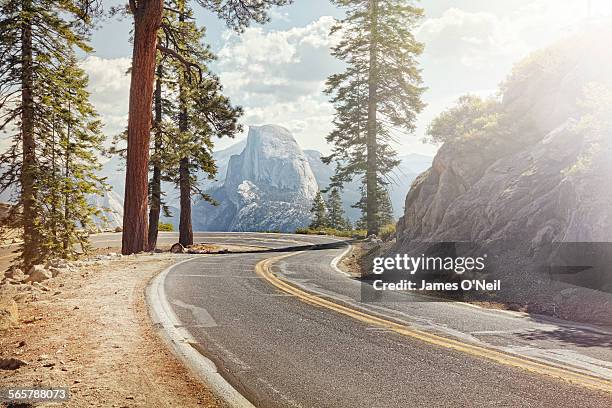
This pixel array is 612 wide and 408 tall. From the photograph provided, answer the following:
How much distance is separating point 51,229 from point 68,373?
53.7 feet

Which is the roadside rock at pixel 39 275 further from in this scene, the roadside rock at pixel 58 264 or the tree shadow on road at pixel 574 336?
the tree shadow on road at pixel 574 336

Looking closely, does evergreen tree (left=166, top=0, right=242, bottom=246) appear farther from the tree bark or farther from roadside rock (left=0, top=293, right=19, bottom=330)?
roadside rock (left=0, top=293, right=19, bottom=330)

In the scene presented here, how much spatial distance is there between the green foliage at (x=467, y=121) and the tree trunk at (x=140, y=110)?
428 inches

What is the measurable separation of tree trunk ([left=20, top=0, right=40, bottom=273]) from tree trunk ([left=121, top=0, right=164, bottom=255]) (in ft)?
14.5

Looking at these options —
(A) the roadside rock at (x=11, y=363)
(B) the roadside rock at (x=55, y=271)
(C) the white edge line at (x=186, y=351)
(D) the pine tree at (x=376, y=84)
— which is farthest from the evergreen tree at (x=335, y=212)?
(A) the roadside rock at (x=11, y=363)

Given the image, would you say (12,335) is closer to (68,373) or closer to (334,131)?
(68,373)

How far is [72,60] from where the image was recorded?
19.4 meters

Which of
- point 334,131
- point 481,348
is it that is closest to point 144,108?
point 481,348

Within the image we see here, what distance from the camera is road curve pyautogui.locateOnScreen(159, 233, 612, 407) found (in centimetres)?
379

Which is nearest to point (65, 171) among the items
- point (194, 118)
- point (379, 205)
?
point (194, 118)

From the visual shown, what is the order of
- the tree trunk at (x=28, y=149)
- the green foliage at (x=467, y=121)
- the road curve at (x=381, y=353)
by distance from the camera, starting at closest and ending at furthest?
the road curve at (x=381, y=353)
the green foliage at (x=467, y=121)
the tree trunk at (x=28, y=149)

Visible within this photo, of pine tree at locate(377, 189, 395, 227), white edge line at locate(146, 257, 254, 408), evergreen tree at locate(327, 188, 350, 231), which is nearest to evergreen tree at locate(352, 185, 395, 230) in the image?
pine tree at locate(377, 189, 395, 227)

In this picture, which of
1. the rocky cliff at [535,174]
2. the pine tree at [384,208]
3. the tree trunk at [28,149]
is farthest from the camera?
the pine tree at [384,208]

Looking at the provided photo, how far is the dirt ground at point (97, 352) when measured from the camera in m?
3.81
